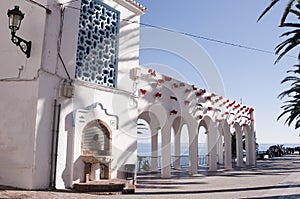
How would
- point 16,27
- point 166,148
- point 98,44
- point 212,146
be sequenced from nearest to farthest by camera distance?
1. point 16,27
2. point 98,44
3. point 166,148
4. point 212,146

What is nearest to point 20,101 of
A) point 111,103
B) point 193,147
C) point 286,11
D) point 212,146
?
point 111,103

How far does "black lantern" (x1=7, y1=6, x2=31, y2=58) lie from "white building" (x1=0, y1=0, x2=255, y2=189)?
19cm

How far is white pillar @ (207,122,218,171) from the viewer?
18208 mm

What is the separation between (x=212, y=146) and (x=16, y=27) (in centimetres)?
1260

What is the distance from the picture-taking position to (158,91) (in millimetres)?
14250

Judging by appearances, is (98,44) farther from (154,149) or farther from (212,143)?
(212,143)

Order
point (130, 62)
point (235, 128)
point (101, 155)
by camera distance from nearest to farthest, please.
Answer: point (101, 155) → point (130, 62) → point (235, 128)

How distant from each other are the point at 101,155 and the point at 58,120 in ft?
6.53

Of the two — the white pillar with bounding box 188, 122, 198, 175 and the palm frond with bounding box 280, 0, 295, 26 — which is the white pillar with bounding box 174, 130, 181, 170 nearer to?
the white pillar with bounding box 188, 122, 198, 175

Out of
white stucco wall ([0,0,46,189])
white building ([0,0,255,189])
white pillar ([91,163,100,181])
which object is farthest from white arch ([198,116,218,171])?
white stucco wall ([0,0,46,189])

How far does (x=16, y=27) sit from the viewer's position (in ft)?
29.0

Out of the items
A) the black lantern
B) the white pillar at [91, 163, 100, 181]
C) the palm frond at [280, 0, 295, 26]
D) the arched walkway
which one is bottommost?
the white pillar at [91, 163, 100, 181]

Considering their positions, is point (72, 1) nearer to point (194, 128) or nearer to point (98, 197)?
point (98, 197)

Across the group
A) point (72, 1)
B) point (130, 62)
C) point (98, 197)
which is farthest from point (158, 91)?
point (98, 197)
